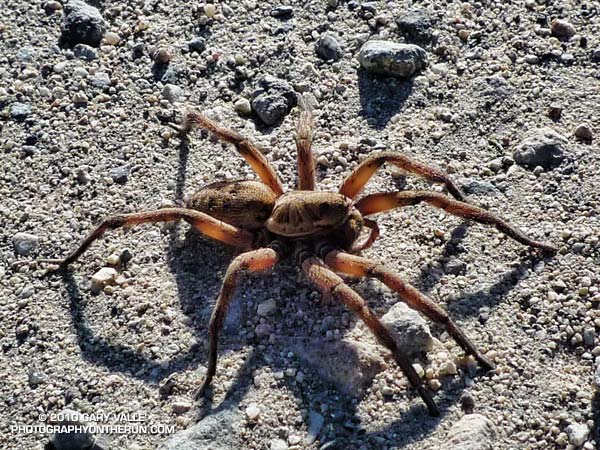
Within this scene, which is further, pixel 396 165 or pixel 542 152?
pixel 542 152

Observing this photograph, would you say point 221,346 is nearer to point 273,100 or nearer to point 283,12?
point 273,100

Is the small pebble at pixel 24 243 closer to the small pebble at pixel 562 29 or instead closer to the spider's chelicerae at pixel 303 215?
the spider's chelicerae at pixel 303 215

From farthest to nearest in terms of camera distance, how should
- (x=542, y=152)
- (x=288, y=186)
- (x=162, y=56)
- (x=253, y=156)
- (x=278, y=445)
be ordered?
(x=162, y=56), (x=288, y=186), (x=542, y=152), (x=253, y=156), (x=278, y=445)

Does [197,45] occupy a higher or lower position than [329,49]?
lower

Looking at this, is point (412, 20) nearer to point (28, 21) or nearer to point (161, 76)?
point (161, 76)

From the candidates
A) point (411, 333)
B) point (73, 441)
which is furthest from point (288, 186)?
point (73, 441)

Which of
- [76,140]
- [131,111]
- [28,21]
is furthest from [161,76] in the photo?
[28,21]

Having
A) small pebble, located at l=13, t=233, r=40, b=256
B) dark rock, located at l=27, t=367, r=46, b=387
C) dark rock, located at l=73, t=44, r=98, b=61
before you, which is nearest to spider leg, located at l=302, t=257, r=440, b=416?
dark rock, located at l=27, t=367, r=46, b=387
